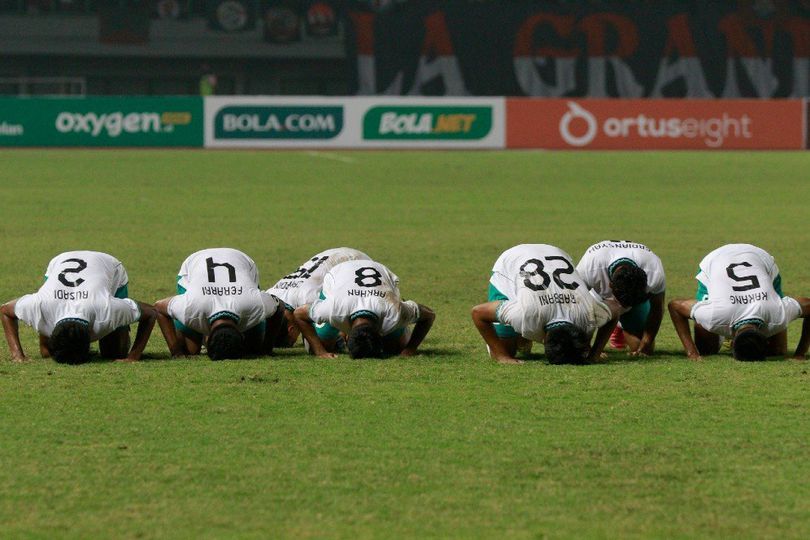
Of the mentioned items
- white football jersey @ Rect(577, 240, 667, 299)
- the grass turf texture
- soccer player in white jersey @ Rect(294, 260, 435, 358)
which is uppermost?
white football jersey @ Rect(577, 240, 667, 299)

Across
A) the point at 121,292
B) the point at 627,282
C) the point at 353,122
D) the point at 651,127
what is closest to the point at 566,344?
the point at 627,282

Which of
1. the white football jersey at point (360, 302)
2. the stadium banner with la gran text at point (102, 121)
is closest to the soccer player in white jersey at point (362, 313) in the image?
the white football jersey at point (360, 302)

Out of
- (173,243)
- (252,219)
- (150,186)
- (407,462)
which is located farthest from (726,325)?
(150,186)

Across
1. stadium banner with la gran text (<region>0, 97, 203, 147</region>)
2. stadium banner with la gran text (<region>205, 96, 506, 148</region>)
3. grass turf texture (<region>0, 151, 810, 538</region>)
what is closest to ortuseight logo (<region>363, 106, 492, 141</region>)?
stadium banner with la gran text (<region>205, 96, 506, 148</region>)

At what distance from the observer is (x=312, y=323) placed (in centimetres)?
1026

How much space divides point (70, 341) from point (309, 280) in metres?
2.15

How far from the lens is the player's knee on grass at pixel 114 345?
10008 millimetres

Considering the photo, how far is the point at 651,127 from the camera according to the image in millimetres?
43250

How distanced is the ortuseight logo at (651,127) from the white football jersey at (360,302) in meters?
33.6

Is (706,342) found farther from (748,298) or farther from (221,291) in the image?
(221,291)

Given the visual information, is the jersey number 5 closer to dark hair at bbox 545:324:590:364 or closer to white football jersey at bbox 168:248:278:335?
dark hair at bbox 545:324:590:364

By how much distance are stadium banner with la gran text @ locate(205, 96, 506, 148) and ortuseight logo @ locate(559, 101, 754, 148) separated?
226 cm

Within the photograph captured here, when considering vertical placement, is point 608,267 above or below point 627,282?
above

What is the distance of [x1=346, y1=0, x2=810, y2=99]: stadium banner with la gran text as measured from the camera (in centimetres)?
5356
